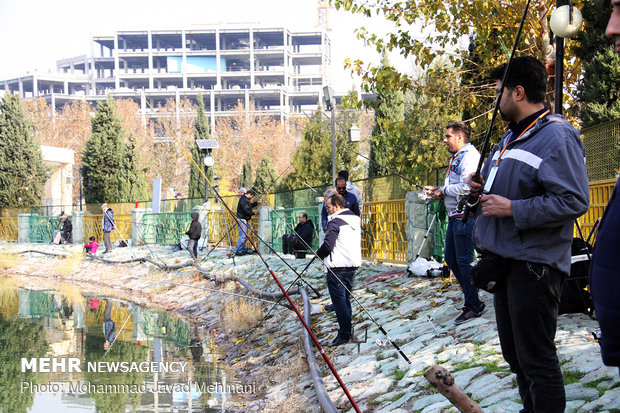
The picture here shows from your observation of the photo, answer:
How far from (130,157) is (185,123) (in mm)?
22461

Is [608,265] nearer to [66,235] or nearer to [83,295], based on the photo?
[83,295]

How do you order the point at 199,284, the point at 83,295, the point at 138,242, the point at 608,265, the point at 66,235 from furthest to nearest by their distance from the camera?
the point at 66,235 < the point at 138,242 < the point at 83,295 < the point at 199,284 < the point at 608,265

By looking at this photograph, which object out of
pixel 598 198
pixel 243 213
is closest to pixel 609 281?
pixel 598 198

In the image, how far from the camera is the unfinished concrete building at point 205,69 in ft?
389

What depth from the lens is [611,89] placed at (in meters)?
9.96

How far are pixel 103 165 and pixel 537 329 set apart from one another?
133ft

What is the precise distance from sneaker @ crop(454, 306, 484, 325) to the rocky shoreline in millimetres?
85

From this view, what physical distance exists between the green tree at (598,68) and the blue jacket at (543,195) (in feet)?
23.8

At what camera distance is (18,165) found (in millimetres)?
40781

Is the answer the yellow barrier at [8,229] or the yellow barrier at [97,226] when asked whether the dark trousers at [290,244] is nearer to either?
the yellow barrier at [97,226]

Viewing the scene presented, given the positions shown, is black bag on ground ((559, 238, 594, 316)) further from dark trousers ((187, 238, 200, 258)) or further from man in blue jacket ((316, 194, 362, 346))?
dark trousers ((187, 238, 200, 258))

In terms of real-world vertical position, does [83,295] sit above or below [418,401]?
below

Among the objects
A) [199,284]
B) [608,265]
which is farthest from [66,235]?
[608,265]

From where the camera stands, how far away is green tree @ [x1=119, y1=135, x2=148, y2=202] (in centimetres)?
4059
